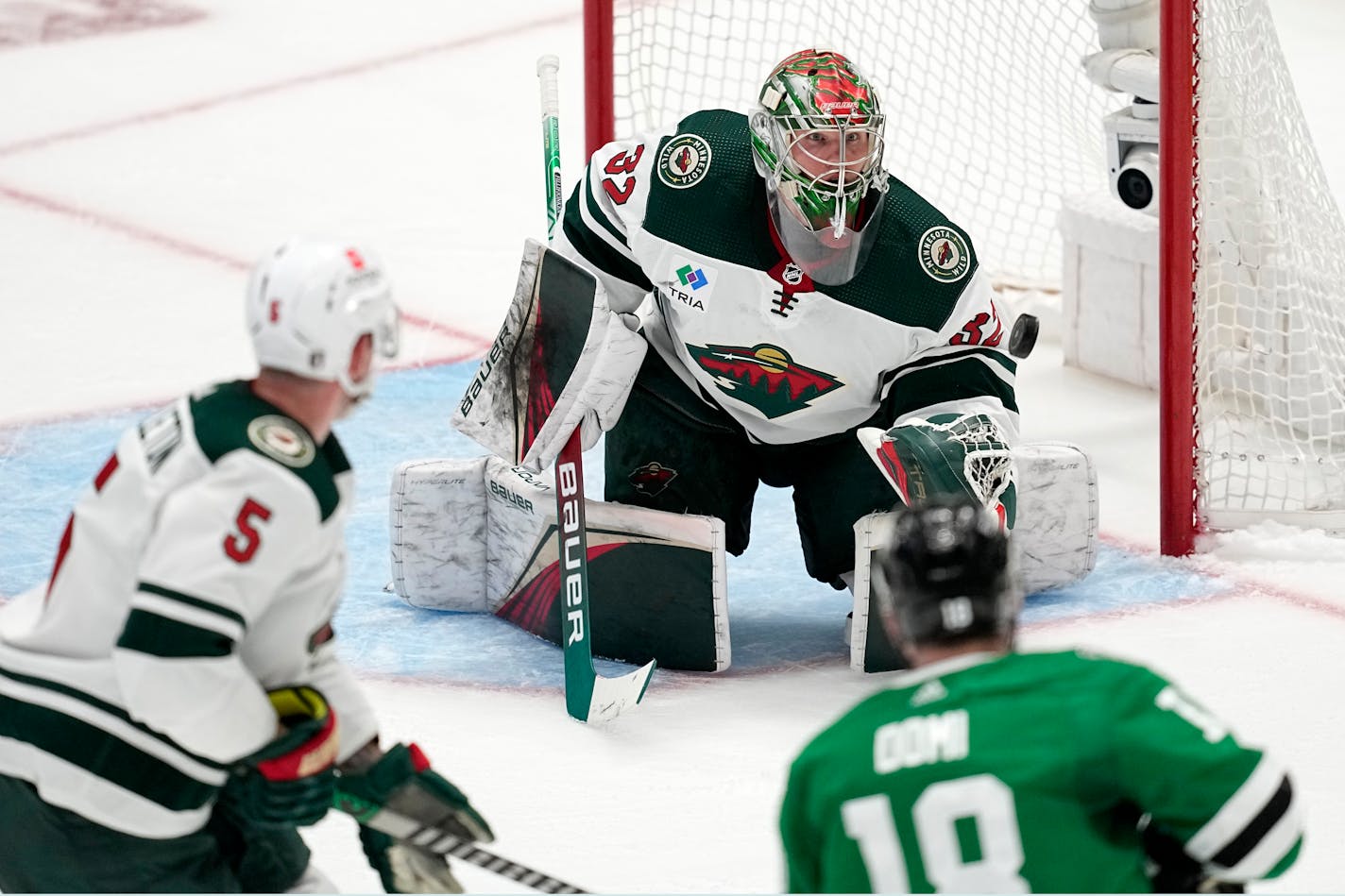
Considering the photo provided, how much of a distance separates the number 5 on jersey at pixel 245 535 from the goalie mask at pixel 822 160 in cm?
164

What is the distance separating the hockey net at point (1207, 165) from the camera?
417 centimetres

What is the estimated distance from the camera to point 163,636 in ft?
6.58

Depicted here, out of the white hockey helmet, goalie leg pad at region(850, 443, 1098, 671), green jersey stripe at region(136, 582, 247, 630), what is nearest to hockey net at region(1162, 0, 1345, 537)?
goalie leg pad at region(850, 443, 1098, 671)

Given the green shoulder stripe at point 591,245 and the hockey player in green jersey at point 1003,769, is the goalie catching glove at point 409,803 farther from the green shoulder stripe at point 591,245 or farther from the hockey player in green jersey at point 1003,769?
the green shoulder stripe at point 591,245

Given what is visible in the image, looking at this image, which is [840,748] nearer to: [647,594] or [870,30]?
[647,594]

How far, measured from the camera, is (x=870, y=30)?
5297 millimetres

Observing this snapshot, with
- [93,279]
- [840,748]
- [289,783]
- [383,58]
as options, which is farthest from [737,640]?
[383,58]

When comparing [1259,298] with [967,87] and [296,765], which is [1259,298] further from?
[296,765]

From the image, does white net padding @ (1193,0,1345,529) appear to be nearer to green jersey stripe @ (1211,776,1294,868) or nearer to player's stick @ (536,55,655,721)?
player's stick @ (536,55,655,721)

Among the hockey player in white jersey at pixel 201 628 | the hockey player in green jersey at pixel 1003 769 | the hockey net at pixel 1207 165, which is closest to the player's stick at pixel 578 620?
the hockey net at pixel 1207 165

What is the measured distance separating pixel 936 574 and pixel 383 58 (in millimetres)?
6895

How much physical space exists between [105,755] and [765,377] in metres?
1.73

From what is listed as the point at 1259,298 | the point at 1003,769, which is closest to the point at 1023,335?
the point at 1259,298

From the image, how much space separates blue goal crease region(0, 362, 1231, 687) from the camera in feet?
12.5
